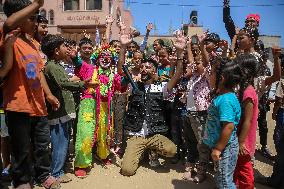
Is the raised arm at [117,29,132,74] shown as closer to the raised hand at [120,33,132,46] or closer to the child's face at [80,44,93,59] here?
the raised hand at [120,33,132,46]

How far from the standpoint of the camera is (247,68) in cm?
330

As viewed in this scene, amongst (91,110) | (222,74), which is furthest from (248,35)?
(91,110)

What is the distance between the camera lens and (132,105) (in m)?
4.75

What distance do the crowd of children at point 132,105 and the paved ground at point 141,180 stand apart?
0.42 feet

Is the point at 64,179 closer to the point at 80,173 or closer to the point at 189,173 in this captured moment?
the point at 80,173

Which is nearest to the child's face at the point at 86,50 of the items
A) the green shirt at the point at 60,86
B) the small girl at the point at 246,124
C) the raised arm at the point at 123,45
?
the raised arm at the point at 123,45

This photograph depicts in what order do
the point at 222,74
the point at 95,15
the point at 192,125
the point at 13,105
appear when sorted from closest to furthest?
the point at 13,105, the point at 222,74, the point at 192,125, the point at 95,15

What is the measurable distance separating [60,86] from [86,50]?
136cm

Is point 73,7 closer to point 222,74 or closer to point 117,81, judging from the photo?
point 117,81

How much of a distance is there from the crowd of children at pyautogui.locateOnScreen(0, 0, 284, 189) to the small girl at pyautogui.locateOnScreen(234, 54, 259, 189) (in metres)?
0.01

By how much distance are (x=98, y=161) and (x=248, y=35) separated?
3077 mm

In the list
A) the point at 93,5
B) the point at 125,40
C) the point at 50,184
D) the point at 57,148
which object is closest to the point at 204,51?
the point at 125,40

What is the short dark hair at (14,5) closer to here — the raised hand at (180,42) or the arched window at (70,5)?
the raised hand at (180,42)

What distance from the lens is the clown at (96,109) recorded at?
422 centimetres
